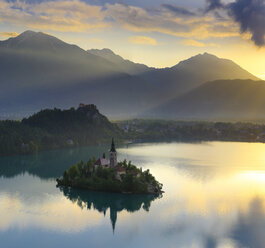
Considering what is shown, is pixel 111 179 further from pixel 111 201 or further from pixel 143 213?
pixel 143 213

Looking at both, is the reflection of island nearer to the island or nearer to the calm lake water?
the calm lake water

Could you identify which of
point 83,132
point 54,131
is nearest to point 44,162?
point 54,131

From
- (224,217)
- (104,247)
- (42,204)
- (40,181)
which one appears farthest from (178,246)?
(40,181)

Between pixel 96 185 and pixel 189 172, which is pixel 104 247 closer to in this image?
pixel 96 185

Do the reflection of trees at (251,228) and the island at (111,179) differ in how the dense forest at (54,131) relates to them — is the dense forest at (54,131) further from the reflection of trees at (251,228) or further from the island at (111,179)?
the reflection of trees at (251,228)

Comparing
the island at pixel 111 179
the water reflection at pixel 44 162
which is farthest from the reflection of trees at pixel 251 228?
the water reflection at pixel 44 162

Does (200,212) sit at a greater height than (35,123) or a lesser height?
lesser
